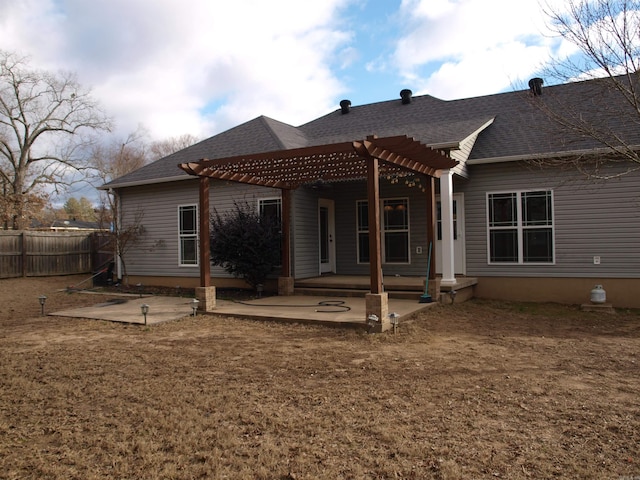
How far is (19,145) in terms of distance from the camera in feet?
85.9

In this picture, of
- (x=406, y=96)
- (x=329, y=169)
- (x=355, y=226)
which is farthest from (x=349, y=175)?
(x=406, y=96)

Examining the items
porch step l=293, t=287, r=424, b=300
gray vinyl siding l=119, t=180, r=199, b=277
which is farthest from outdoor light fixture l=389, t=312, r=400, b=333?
gray vinyl siding l=119, t=180, r=199, b=277

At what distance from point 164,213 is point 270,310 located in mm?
5997

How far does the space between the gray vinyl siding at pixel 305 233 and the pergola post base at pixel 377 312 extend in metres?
4.21

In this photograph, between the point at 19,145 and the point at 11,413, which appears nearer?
the point at 11,413

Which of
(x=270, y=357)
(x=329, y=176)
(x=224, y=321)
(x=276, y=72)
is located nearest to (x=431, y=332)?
(x=270, y=357)

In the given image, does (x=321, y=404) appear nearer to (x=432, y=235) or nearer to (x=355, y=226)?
(x=432, y=235)

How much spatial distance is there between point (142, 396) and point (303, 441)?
1.73 m

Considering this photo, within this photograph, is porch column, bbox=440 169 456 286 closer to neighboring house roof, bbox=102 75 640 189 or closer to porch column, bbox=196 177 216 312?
neighboring house roof, bbox=102 75 640 189

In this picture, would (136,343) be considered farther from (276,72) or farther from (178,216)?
(276,72)

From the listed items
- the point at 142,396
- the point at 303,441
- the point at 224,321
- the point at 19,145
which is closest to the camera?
the point at 303,441

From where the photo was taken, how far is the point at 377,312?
660 centimetres

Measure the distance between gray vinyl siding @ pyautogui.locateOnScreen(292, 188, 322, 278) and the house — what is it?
1.7 inches

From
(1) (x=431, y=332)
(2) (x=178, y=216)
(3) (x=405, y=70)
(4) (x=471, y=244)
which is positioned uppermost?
(3) (x=405, y=70)
